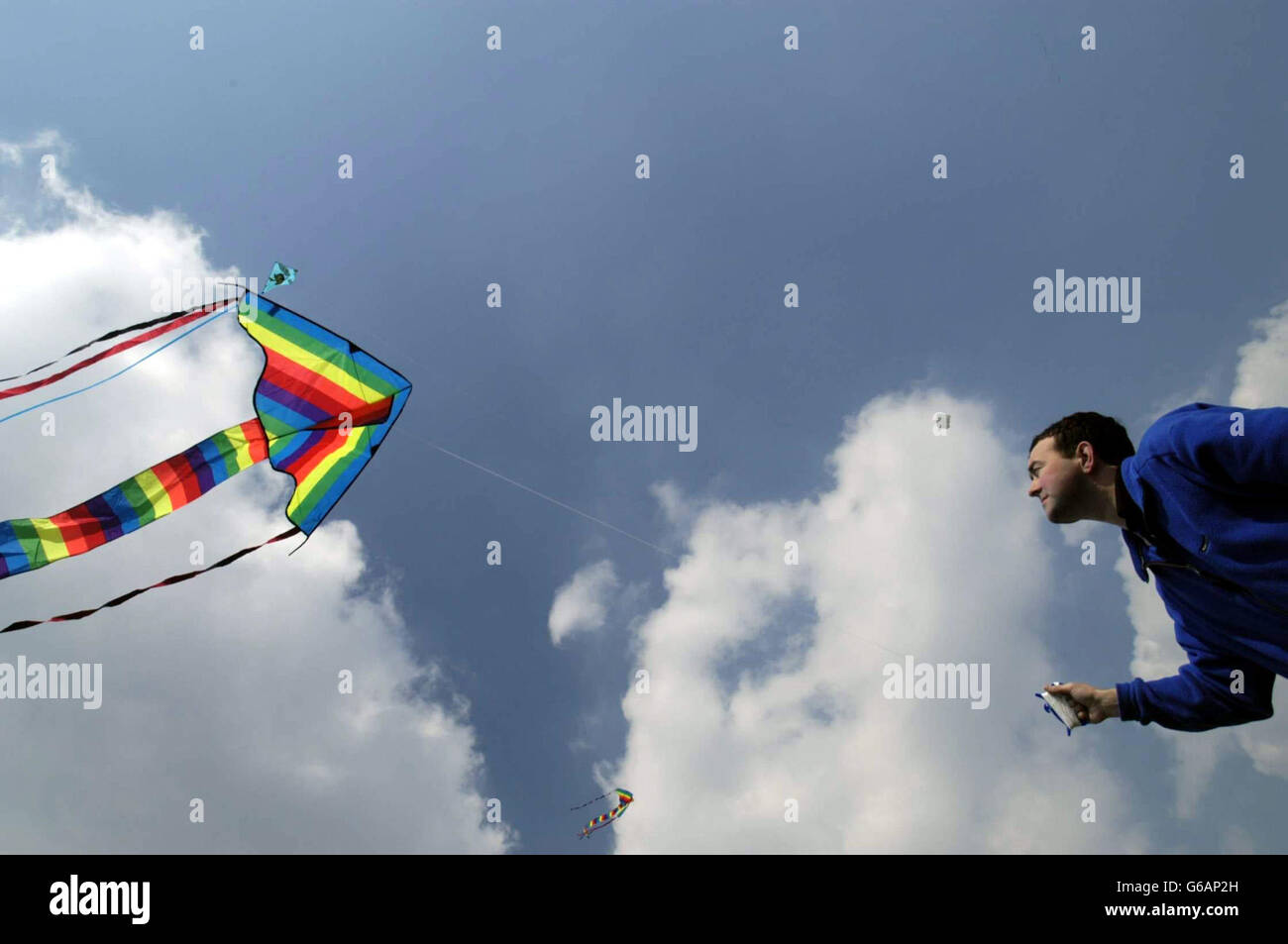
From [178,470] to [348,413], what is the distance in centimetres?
205

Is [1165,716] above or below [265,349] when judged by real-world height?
below

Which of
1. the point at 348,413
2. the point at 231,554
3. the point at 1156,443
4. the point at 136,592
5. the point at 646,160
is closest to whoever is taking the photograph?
the point at 1156,443

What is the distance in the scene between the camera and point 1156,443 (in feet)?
12.1

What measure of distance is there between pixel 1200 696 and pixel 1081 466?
5.48 ft

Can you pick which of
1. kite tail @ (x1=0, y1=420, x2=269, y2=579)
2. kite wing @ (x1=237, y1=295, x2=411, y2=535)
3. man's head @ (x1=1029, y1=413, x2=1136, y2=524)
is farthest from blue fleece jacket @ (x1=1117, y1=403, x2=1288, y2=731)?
kite tail @ (x1=0, y1=420, x2=269, y2=579)

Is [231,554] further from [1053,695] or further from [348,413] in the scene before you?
[1053,695]

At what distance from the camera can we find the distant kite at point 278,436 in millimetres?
7652

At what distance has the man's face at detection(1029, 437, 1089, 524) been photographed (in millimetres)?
4320

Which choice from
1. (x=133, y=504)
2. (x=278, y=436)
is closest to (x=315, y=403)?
(x=278, y=436)

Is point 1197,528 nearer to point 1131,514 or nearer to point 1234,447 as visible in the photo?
point 1131,514

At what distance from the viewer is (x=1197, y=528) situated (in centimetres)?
366

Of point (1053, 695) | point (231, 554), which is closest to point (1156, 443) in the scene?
point (1053, 695)

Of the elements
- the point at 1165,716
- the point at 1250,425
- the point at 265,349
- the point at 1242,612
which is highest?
the point at 265,349

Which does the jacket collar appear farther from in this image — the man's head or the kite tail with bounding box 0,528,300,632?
the kite tail with bounding box 0,528,300,632
